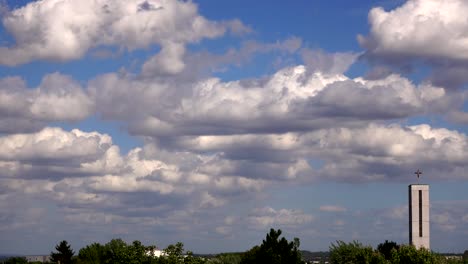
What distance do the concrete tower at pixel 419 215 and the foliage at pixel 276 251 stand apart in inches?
615

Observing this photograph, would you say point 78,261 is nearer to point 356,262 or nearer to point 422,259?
point 356,262

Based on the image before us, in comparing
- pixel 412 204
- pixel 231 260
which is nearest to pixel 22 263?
pixel 231 260

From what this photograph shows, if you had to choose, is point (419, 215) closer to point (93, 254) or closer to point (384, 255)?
point (384, 255)

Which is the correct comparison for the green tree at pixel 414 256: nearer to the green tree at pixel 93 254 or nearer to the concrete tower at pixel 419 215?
the concrete tower at pixel 419 215

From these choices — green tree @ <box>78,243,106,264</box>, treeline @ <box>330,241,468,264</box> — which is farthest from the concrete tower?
green tree @ <box>78,243,106,264</box>

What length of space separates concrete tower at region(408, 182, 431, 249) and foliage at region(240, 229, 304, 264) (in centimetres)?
1563

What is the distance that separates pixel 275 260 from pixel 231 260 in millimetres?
17269

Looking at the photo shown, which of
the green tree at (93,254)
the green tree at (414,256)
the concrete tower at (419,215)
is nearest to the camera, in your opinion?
the green tree at (414,256)

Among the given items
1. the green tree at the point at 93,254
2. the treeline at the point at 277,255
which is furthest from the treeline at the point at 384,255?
the green tree at the point at 93,254

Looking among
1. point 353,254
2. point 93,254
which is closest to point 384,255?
point 353,254

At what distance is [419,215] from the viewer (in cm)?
11325

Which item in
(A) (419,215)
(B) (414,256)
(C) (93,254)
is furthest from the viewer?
(C) (93,254)

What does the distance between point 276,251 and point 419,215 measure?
64.2ft

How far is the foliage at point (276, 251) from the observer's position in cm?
11362
